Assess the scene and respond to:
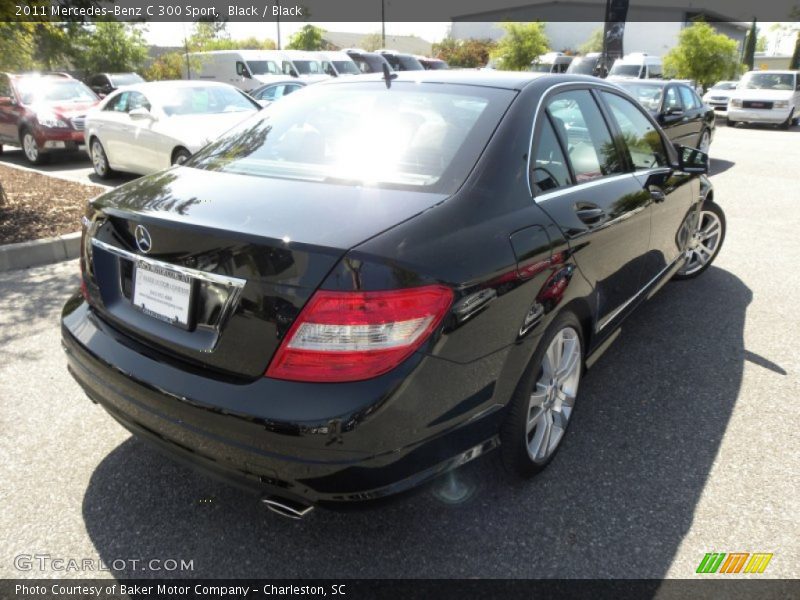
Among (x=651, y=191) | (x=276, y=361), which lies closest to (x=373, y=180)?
(x=276, y=361)

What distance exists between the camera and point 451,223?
6.70 ft

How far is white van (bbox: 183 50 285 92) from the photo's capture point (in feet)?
69.7

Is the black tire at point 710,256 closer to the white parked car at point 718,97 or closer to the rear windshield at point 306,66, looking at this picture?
the rear windshield at point 306,66

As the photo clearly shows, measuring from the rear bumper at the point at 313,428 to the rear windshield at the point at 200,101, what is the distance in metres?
7.49

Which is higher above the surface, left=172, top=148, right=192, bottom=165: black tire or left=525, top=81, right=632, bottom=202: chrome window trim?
left=525, top=81, right=632, bottom=202: chrome window trim

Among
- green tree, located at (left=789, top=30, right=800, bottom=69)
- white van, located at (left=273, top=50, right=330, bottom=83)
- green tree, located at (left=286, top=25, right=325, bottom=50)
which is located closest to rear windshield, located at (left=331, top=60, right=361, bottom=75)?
white van, located at (left=273, top=50, right=330, bottom=83)

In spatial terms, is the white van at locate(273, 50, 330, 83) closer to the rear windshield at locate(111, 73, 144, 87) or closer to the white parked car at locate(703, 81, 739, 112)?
the rear windshield at locate(111, 73, 144, 87)

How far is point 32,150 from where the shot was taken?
445 inches

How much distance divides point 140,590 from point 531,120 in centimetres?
231

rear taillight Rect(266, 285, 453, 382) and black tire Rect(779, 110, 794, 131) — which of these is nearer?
rear taillight Rect(266, 285, 453, 382)

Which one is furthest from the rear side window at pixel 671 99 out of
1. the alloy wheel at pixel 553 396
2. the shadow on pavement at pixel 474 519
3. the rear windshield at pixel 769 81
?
the rear windshield at pixel 769 81

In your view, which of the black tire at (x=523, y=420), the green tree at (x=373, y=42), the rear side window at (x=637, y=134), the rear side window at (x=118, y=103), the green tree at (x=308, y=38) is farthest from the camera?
the green tree at (x=373, y=42)

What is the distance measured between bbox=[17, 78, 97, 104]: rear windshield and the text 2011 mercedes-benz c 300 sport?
36.2 feet

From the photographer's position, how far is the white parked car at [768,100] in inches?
806
